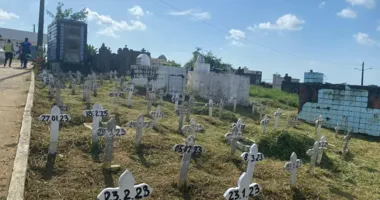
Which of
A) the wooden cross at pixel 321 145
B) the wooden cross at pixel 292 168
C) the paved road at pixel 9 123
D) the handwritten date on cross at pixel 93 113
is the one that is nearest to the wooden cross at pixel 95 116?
the handwritten date on cross at pixel 93 113

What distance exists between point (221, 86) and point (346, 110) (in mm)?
6739

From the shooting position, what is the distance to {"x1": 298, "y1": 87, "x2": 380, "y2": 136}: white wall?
14164 millimetres

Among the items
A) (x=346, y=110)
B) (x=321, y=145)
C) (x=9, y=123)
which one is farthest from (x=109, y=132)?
(x=346, y=110)

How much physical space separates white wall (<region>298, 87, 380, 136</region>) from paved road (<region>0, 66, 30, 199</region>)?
39.3 ft

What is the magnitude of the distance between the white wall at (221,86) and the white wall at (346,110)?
13.6 feet

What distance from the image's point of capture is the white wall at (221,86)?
19.3 meters

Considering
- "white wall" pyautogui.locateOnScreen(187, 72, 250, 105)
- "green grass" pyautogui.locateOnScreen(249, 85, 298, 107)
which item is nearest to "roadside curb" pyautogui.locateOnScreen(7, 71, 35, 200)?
"white wall" pyautogui.locateOnScreen(187, 72, 250, 105)

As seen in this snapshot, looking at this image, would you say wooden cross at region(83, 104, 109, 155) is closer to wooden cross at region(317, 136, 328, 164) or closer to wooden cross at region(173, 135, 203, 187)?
wooden cross at region(173, 135, 203, 187)

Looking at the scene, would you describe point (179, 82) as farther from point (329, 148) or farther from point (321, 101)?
point (329, 148)

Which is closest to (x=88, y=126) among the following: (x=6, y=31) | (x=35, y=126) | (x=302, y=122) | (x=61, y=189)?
(x=35, y=126)

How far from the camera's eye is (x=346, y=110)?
14914mm

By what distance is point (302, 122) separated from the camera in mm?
15898

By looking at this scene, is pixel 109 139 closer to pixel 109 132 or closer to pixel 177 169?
pixel 109 132

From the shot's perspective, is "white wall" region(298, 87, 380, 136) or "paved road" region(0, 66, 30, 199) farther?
"white wall" region(298, 87, 380, 136)
